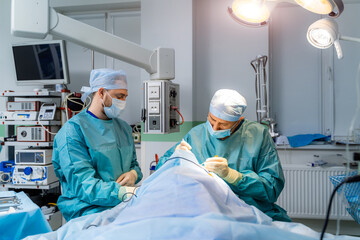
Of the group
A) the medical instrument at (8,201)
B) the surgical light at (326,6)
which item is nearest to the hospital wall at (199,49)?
the medical instrument at (8,201)

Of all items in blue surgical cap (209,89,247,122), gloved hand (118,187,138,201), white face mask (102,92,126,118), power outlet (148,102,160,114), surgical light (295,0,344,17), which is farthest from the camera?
power outlet (148,102,160,114)

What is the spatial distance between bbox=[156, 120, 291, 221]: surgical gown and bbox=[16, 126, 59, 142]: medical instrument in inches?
70.2

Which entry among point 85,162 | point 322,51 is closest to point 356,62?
point 322,51

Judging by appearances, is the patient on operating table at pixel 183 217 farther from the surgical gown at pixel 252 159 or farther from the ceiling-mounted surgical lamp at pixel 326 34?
the ceiling-mounted surgical lamp at pixel 326 34

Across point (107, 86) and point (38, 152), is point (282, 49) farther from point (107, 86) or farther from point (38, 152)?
point (38, 152)

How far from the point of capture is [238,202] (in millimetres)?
1277

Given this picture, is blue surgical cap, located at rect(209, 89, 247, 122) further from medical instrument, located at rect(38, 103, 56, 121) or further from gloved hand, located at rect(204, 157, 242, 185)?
medical instrument, located at rect(38, 103, 56, 121)

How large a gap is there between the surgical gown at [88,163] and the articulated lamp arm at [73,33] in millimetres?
429

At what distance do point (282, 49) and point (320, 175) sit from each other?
4.44 feet

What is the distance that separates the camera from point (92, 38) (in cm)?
142

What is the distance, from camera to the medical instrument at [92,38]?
1.20 meters

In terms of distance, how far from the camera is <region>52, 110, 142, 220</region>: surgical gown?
1516 millimetres

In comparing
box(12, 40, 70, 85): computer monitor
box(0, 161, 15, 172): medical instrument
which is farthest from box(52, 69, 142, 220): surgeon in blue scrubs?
box(0, 161, 15, 172): medical instrument

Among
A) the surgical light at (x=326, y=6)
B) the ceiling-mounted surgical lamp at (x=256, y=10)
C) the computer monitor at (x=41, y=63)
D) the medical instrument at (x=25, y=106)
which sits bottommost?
the medical instrument at (x=25, y=106)
